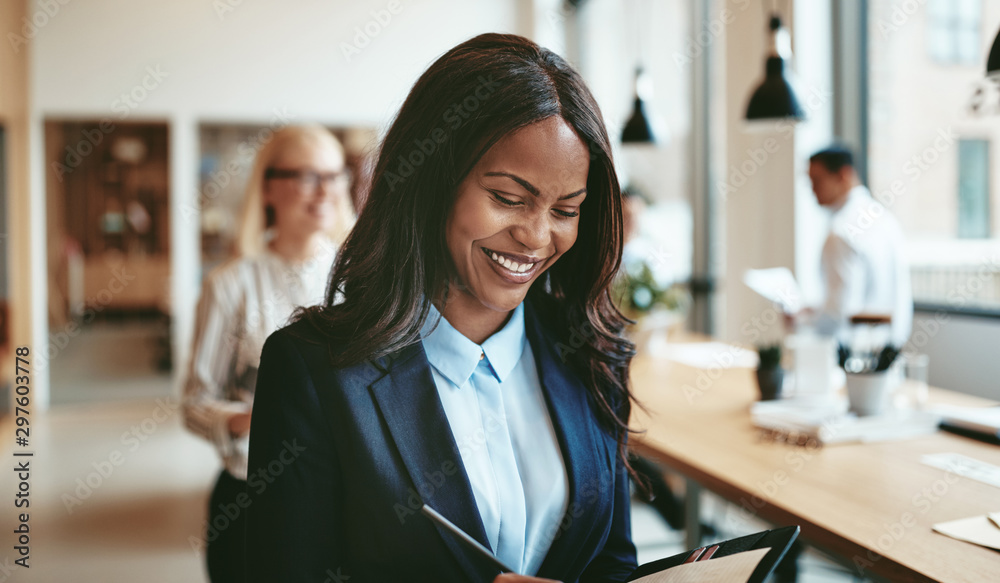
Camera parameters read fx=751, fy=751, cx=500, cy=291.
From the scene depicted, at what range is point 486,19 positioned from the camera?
8023 millimetres

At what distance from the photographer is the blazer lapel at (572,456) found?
3.95ft

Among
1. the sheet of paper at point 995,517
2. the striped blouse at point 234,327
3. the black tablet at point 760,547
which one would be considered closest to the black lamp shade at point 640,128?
the striped blouse at point 234,327

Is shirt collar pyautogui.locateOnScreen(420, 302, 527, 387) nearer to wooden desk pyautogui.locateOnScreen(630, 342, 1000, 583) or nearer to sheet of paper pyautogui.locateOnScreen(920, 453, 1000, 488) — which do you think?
wooden desk pyautogui.locateOnScreen(630, 342, 1000, 583)

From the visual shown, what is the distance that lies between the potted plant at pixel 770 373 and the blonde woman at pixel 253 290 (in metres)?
1.47

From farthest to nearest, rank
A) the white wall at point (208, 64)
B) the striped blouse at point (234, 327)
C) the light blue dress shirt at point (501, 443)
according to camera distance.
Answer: the white wall at point (208, 64), the striped blouse at point (234, 327), the light blue dress shirt at point (501, 443)

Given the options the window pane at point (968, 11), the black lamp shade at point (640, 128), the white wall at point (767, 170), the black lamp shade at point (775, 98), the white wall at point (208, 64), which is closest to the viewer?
the black lamp shade at point (775, 98)

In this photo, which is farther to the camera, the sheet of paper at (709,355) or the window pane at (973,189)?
the window pane at (973,189)

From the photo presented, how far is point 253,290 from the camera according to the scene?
8.02ft

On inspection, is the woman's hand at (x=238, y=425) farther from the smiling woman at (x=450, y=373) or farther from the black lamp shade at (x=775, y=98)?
the black lamp shade at (x=775, y=98)

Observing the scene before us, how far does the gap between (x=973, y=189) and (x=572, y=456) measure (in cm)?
382

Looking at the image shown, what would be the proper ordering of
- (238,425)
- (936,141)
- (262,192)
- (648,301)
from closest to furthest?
(238,425) → (262,192) → (648,301) → (936,141)

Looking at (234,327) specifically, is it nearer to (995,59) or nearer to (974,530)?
(974,530)

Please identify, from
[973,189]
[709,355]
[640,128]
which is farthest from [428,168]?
[973,189]

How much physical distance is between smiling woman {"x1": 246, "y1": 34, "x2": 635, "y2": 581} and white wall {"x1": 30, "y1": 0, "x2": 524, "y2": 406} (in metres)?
5.77
